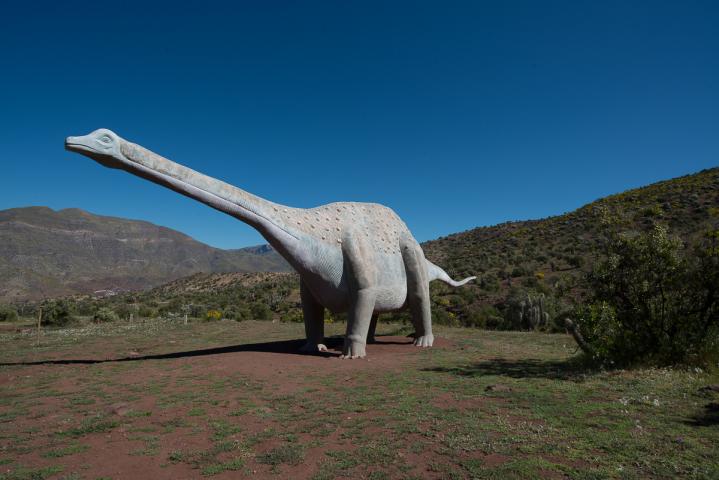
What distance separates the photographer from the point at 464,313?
69.6 feet

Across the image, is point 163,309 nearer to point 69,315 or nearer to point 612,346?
point 69,315

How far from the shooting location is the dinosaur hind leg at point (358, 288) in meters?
8.98

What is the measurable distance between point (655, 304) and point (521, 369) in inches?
101

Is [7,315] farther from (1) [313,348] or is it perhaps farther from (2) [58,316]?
(1) [313,348]

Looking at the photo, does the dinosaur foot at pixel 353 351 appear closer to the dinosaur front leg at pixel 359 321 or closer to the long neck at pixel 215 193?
the dinosaur front leg at pixel 359 321

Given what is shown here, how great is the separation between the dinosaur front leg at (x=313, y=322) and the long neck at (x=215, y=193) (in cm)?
197

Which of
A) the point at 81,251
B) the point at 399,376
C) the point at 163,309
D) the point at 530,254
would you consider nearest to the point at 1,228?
the point at 81,251

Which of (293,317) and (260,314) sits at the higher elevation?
(260,314)

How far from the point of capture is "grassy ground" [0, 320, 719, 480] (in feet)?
12.8

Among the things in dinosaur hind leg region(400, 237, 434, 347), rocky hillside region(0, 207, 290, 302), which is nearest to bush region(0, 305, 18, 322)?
dinosaur hind leg region(400, 237, 434, 347)

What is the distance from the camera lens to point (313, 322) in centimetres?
1025

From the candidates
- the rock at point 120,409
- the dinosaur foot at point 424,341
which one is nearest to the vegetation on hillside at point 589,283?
the dinosaur foot at point 424,341

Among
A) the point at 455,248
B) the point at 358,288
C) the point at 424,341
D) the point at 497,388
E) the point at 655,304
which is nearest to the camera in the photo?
the point at 497,388

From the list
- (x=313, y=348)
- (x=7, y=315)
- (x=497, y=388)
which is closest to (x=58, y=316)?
(x=7, y=315)
